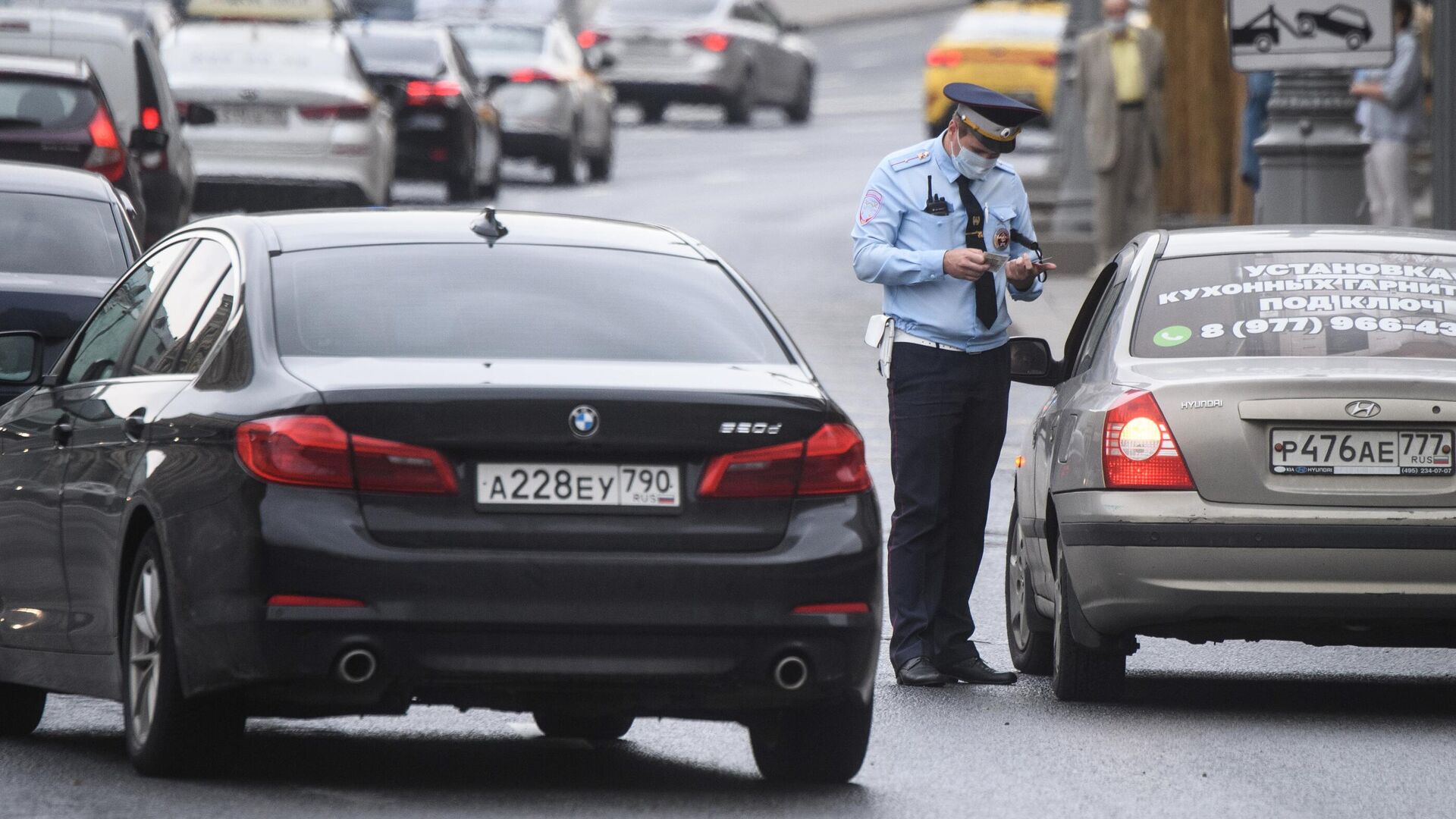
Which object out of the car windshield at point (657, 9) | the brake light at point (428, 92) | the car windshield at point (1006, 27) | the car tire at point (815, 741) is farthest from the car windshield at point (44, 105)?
the car windshield at point (657, 9)

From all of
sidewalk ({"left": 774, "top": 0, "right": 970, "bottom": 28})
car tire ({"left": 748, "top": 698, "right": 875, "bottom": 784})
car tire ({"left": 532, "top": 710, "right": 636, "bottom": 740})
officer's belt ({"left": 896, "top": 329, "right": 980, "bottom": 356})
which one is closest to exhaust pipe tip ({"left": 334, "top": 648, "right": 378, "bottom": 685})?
car tire ({"left": 748, "top": 698, "right": 875, "bottom": 784})

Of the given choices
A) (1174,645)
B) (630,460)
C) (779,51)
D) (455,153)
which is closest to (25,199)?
(1174,645)

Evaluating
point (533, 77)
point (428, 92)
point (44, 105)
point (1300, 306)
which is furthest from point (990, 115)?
point (533, 77)

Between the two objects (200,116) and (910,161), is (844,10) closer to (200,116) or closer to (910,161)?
(200,116)

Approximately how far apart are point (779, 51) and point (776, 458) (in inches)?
1479

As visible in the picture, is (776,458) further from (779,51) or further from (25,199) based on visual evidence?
(779,51)

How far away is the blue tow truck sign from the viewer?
48.1 ft

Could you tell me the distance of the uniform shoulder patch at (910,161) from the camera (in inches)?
369

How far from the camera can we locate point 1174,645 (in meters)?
10.5

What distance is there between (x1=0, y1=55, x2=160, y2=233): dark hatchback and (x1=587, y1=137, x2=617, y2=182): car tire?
16.8 m

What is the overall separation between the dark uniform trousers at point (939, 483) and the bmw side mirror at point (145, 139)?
8.97 meters

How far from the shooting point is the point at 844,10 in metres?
76.9

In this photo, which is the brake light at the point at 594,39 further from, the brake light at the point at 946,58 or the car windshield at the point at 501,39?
the car windshield at the point at 501,39

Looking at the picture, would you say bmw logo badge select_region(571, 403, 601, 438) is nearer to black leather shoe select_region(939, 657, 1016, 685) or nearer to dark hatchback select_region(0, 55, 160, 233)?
black leather shoe select_region(939, 657, 1016, 685)
